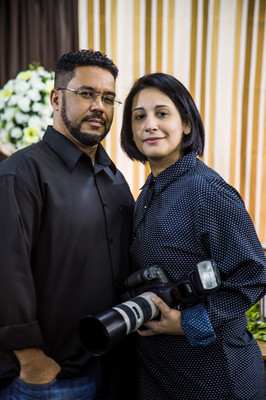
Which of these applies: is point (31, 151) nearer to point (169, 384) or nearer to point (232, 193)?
point (232, 193)

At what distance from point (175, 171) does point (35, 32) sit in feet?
6.94

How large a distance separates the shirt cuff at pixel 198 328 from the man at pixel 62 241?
0.90ft

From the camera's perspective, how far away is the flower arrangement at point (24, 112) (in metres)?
1.90

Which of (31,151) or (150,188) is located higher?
(31,151)

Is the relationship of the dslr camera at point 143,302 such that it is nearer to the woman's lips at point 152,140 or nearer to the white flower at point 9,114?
the woman's lips at point 152,140

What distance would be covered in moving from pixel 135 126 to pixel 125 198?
0.26 meters

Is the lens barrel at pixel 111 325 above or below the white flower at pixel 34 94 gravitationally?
below

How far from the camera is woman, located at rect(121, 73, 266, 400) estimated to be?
1.02 m

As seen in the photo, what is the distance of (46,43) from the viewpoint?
279 cm

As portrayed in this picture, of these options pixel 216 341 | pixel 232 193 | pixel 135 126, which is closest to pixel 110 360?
pixel 216 341

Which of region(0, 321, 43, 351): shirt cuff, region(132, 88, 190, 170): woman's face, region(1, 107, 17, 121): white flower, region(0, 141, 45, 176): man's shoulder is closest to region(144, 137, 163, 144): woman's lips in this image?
region(132, 88, 190, 170): woman's face

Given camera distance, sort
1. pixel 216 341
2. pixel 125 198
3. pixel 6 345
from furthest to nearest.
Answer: pixel 125 198, pixel 216 341, pixel 6 345

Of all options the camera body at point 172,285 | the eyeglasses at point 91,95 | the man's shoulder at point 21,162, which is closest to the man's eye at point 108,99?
the eyeglasses at point 91,95

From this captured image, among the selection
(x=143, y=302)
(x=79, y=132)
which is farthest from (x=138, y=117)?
(x=143, y=302)
